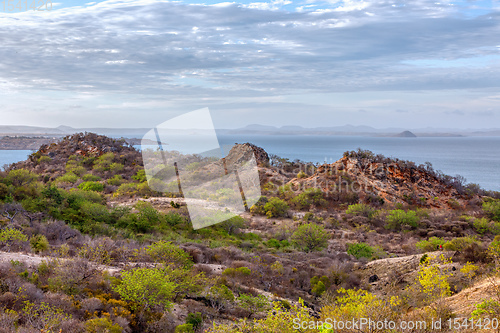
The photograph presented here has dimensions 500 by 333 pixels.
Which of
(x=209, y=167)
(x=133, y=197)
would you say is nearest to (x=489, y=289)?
(x=133, y=197)

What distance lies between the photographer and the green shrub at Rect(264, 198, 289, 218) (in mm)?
28719

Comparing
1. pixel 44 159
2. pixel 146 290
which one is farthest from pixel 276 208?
pixel 44 159

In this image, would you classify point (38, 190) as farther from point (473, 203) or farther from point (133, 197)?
point (473, 203)

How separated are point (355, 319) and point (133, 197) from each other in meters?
24.6

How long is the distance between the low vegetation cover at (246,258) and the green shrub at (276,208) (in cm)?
10

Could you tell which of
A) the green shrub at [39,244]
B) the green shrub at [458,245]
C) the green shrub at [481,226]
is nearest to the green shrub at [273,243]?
the green shrub at [458,245]

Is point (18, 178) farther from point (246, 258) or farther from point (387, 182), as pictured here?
point (387, 182)

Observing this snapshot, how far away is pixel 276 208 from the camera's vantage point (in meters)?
28.8

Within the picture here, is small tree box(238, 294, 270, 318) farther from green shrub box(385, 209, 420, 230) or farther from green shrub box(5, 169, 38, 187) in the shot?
green shrub box(5, 169, 38, 187)

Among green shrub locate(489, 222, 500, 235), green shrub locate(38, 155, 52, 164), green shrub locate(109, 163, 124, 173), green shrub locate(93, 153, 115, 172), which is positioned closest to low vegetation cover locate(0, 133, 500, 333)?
green shrub locate(489, 222, 500, 235)

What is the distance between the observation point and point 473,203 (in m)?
33.7

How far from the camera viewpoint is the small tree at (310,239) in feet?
66.3

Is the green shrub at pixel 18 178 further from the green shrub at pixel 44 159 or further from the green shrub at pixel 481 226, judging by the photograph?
the green shrub at pixel 481 226

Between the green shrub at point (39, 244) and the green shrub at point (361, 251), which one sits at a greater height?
the green shrub at point (39, 244)
